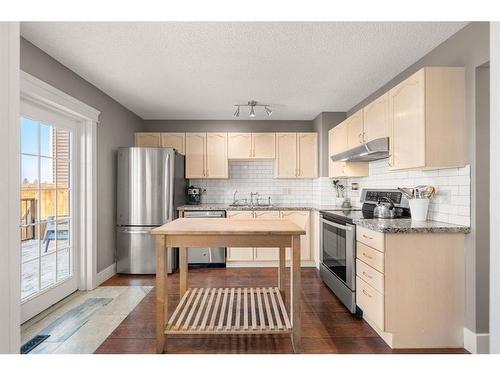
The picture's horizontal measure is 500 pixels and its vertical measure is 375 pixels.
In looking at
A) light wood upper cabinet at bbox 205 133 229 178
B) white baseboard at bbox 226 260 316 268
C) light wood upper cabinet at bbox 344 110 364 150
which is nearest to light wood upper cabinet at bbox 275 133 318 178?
light wood upper cabinet at bbox 205 133 229 178

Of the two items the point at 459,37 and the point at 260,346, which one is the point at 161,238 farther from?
the point at 459,37

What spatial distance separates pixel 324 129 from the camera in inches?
172

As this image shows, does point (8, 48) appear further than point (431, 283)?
No

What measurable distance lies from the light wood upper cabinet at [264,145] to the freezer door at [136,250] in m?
2.04

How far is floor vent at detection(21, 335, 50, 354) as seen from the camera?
A: 197cm

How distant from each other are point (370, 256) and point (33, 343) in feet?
8.59

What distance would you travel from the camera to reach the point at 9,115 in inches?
25.8

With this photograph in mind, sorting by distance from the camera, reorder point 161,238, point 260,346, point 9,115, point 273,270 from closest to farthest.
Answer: point 9,115
point 161,238
point 260,346
point 273,270

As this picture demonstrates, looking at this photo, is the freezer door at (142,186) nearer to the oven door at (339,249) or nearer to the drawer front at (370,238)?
the oven door at (339,249)

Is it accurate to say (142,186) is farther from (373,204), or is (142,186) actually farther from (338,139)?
(373,204)

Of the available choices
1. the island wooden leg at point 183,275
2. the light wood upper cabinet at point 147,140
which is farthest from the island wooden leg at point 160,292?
the light wood upper cabinet at point 147,140

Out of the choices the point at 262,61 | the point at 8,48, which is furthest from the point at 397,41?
the point at 8,48

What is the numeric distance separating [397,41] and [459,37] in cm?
41
